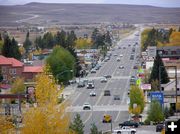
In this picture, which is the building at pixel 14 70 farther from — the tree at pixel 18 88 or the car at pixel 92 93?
the tree at pixel 18 88

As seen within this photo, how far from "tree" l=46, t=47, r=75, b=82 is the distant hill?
72.7m

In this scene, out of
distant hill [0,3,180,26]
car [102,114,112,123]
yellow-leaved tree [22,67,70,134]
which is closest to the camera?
yellow-leaved tree [22,67,70,134]

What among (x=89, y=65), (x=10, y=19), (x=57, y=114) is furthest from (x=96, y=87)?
(x=10, y=19)

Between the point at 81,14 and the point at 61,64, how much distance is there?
9675 cm

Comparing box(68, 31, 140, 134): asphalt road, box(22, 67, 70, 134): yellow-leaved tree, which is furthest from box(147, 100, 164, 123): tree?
box(22, 67, 70, 134): yellow-leaved tree

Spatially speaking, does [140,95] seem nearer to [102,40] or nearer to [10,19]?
[102,40]

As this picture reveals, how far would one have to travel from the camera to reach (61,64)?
96.3 ft

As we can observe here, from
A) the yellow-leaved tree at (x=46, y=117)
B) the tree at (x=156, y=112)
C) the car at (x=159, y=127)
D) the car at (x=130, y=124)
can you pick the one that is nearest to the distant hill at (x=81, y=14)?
the car at (x=130, y=124)

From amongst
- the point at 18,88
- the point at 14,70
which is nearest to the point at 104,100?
the point at 18,88

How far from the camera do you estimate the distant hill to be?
115 m

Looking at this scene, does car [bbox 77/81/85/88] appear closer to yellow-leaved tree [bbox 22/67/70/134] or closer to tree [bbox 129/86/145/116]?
tree [bbox 129/86/145/116]

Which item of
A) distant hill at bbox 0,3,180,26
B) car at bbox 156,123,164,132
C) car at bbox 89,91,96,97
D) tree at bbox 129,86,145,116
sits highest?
car at bbox 156,123,164,132

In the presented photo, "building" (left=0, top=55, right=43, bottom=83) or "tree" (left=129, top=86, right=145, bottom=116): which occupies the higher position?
"tree" (left=129, top=86, right=145, bottom=116)

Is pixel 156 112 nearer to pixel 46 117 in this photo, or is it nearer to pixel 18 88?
pixel 46 117
